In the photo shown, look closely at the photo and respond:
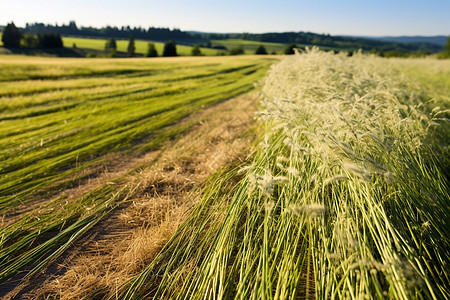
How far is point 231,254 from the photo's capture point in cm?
198

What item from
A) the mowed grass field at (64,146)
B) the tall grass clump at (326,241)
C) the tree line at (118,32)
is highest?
the tree line at (118,32)

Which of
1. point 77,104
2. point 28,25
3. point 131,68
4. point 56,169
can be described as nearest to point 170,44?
point 131,68

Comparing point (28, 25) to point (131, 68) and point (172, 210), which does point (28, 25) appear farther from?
point (172, 210)

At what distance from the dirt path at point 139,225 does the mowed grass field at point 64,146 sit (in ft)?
0.71

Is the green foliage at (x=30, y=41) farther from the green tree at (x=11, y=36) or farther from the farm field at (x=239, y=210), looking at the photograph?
the farm field at (x=239, y=210)

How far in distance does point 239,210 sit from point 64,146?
3.80 meters

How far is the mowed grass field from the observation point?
8.08 feet

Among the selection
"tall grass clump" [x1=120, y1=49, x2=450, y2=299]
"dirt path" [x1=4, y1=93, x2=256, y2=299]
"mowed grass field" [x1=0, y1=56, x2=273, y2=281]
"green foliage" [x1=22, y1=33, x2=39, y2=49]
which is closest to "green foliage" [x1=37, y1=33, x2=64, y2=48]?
"green foliage" [x1=22, y1=33, x2=39, y2=49]

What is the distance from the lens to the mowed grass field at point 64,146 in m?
2.46

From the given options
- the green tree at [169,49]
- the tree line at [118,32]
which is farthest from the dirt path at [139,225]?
the tree line at [118,32]

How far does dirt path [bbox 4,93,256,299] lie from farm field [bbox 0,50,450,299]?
0.05ft

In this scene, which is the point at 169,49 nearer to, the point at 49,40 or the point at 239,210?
the point at 49,40

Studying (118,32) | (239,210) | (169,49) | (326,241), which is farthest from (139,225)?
(118,32)

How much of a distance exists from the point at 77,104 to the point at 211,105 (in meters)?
4.03
